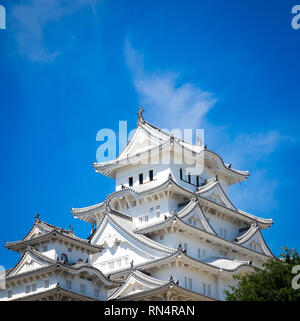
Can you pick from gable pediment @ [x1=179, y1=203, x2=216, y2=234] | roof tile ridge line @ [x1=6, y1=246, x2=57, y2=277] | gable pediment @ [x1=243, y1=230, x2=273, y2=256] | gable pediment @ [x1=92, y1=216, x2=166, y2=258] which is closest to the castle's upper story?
gable pediment @ [x1=179, y1=203, x2=216, y2=234]

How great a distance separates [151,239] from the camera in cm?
6588

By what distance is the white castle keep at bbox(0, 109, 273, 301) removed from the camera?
55.2m

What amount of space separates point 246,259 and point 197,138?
14.4m

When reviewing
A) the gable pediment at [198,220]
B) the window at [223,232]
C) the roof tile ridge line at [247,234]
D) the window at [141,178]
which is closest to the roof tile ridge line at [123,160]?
the window at [141,178]

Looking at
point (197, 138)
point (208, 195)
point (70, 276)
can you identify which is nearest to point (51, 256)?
point (70, 276)

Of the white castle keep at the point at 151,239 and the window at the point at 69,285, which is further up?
the white castle keep at the point at 151,239

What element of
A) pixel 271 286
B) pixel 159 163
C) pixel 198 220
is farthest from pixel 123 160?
pixel 271 286

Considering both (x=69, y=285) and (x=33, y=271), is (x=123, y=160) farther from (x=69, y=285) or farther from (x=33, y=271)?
(x=33, y=271)

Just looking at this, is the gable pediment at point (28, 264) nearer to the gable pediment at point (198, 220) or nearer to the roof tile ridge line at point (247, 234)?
the gable pediment at point (198, 220)

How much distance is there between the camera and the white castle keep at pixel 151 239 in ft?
181
